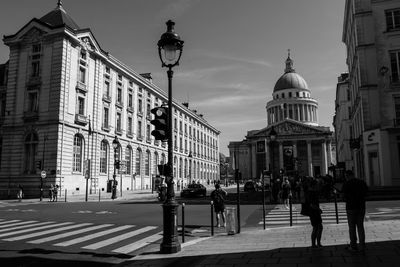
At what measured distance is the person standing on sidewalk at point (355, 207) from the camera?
26.1 ft

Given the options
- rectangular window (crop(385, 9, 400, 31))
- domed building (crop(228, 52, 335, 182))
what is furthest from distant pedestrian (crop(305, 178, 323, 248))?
domed building (crop(228, 52, 335, 182))

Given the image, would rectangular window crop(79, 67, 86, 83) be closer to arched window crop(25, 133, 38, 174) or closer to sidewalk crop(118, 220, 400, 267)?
arched window crop(25, 133, 38, 174)

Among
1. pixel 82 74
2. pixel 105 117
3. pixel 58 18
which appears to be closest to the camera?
pixel 58 18

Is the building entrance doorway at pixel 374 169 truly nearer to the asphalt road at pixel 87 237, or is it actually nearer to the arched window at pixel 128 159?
the asphalt road at pixel 87 237

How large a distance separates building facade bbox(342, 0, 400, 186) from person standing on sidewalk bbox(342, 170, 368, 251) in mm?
24520

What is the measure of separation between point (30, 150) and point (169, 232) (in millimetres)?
34989

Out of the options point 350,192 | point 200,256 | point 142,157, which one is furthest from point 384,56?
point 142,157

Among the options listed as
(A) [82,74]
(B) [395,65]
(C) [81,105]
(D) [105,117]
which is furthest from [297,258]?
(D) [105,117]

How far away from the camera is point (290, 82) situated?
131500 millimetres

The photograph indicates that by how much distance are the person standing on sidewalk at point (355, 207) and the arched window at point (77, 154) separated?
117 ft

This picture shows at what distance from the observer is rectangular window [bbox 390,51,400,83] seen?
31156 millimetres

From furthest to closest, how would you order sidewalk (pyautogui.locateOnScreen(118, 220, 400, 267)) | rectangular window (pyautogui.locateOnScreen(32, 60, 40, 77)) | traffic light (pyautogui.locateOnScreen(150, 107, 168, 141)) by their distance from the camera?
rectangular window (pyautogui.locateOnScreen(32, 60, 40, 77)) < traffic light (pyautogui.locateOnScreen(150, 107, 168, 141)) < sidewalk (pyautogui.locateOnScreen(118, 220, 400, 267))

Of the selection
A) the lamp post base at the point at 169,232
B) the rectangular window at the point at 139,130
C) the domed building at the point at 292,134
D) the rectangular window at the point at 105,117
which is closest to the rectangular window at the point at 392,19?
the lamp post base at the point at 169,232

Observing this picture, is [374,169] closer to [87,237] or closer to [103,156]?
[87,237]
